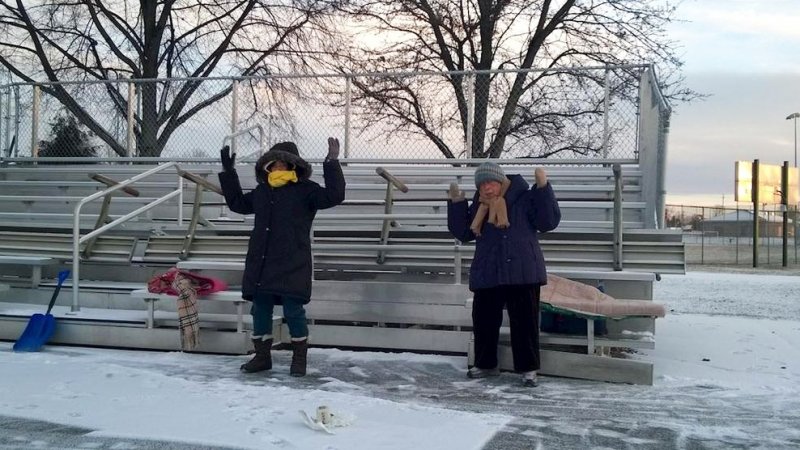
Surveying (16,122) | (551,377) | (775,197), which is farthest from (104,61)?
(775,197)

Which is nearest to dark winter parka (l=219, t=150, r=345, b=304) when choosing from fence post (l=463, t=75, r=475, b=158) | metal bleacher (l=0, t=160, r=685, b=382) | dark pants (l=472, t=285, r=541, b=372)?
metal bleacher (l=0, t=160, r=685, b=382)

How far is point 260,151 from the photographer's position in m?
11.9

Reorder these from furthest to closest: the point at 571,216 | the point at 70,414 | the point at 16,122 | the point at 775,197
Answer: the point at 775,197, the point at 16,122, the point at 571,216, the point at 70,414

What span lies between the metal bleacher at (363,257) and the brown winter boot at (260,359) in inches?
27.0

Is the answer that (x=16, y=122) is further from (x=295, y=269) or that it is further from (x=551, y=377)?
(x=551, y=377)

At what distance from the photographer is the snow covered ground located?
177 inches

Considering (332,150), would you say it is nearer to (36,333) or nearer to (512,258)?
(512,258)

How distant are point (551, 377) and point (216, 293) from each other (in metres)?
2.98

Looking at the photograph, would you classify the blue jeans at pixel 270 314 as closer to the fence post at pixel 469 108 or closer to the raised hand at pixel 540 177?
the raised hand at pixel 540 177

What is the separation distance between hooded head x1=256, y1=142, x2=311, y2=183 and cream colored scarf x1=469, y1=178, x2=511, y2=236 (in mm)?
1385

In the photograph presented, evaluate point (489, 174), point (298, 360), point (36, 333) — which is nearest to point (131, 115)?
point (36, 333)

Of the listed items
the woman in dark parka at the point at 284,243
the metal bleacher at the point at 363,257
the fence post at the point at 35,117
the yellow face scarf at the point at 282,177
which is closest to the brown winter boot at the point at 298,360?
the woman in dark parka at the point at 284,243

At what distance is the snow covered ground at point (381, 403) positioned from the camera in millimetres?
4500

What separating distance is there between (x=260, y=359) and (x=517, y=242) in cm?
220
